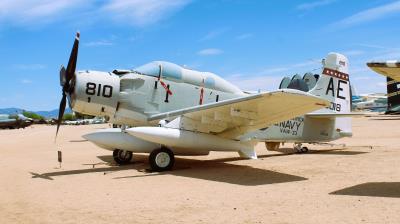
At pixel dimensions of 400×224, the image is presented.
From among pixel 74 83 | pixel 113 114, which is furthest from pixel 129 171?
pixel 74 83

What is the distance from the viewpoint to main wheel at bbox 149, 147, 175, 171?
389 inches

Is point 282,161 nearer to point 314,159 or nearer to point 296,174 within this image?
point 314,159

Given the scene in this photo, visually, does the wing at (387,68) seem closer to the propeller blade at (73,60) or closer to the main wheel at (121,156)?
the propeller blade at (73,60)

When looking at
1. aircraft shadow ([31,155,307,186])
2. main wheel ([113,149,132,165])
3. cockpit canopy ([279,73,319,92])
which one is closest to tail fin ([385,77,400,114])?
cockpit canopy ([279,73,319,92])

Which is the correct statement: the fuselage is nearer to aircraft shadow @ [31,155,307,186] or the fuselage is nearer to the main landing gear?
the main landing gear

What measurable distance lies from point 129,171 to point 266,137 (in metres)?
4.41

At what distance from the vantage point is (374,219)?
190 inches

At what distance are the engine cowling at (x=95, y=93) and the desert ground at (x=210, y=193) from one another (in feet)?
5.36

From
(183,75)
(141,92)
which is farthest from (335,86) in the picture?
(141,92)

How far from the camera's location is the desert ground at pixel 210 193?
17.2 ft

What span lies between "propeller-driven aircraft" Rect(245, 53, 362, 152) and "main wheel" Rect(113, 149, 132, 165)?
4503 mm

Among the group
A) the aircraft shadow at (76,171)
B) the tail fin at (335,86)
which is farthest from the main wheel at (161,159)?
the tail fin at (335,86)

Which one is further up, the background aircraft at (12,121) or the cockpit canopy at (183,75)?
the background aircraft at (12,121)

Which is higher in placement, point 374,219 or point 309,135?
point 309,135
